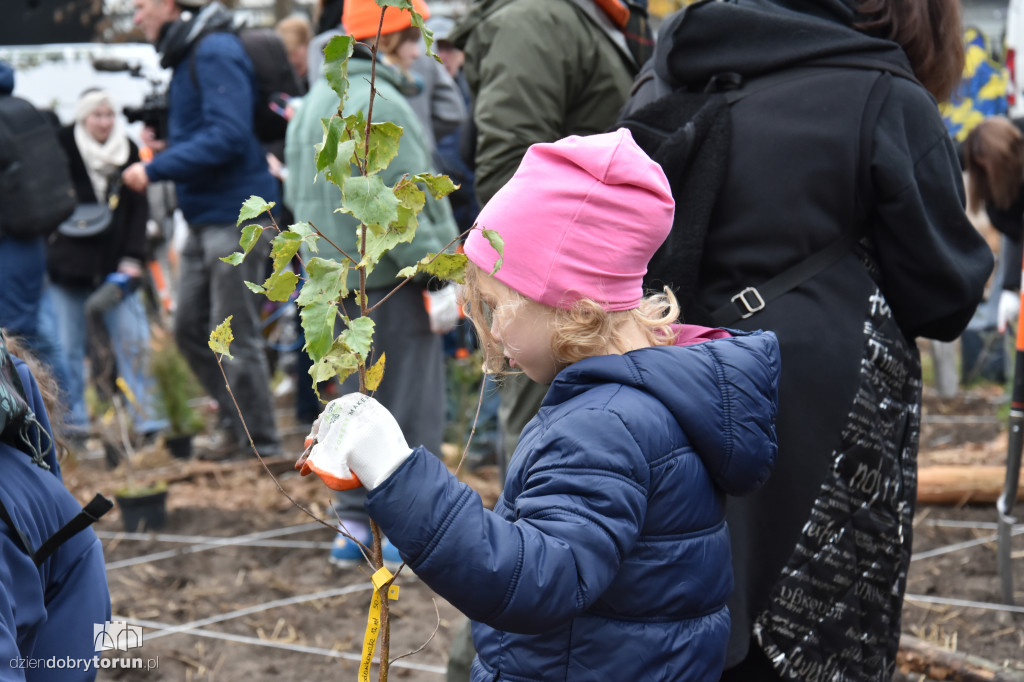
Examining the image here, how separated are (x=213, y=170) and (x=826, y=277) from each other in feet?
13.4

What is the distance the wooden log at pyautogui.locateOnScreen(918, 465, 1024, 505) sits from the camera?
16.1ft

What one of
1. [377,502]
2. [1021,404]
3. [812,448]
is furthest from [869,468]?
[1021,404]

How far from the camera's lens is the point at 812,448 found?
6.82ft

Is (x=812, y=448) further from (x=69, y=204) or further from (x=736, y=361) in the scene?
(x=69, y=204)

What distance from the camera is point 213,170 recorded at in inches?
218

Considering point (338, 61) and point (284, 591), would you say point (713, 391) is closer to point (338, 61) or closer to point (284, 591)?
point (338, 61)

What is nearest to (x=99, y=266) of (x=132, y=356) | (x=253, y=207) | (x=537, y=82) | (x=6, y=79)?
(x=132, y=356)

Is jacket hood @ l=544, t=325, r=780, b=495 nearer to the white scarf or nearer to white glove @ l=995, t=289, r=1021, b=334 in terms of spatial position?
white glove @ l=995, t=289, r=1021, b=334

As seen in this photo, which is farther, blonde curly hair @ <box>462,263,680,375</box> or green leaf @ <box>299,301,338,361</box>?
blonde curly hair @ <box>462,263,680,375</box>

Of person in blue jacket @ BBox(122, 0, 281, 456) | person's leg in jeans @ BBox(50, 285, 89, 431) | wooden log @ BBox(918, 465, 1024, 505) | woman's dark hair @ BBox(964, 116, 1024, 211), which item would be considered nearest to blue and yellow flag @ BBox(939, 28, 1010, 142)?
woman's dark hair @ BBox(964, 116, 1024, 211)

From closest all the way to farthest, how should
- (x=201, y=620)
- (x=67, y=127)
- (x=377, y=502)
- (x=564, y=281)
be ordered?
(x=377, y=502) → (x=564, y=281) → (x=201, y=620) → (x=67, y=127)

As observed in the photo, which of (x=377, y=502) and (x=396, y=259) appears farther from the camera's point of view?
(x=396, y=259)

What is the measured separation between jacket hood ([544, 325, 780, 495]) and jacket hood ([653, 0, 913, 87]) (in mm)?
712

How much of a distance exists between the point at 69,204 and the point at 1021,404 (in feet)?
15.8
